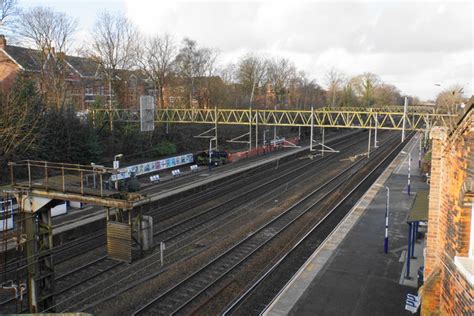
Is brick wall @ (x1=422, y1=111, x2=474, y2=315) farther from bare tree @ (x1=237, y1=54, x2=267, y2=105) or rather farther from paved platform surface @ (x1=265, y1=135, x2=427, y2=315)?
bare tree @ (x1=237, y1=54, x2=267, y2=105)

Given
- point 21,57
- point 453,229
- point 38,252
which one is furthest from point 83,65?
point 453,229

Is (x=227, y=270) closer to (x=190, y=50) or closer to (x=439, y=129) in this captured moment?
(x=439, y=129)

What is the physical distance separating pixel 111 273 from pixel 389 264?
378 inches

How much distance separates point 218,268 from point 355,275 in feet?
15.3

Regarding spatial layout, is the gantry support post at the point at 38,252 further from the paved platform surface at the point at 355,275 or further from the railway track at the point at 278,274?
the paved platform surface at the point at 355,275

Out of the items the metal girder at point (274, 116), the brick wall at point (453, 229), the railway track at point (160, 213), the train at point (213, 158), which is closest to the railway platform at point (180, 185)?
the railway track at point (160, 213)

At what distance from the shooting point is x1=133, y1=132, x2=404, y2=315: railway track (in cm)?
1131

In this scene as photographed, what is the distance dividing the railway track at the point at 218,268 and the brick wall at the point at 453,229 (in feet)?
23.4

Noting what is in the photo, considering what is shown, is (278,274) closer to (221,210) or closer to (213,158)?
(221,210)

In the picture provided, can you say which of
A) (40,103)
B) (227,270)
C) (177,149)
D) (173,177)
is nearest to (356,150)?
(177,149)

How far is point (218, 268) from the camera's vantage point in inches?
550

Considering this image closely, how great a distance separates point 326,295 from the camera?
11227 mm

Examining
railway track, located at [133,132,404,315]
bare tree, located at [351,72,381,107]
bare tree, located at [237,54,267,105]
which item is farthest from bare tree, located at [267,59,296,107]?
railway track, located at [133,132,404,315]

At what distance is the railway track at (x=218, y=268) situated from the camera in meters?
11.3
